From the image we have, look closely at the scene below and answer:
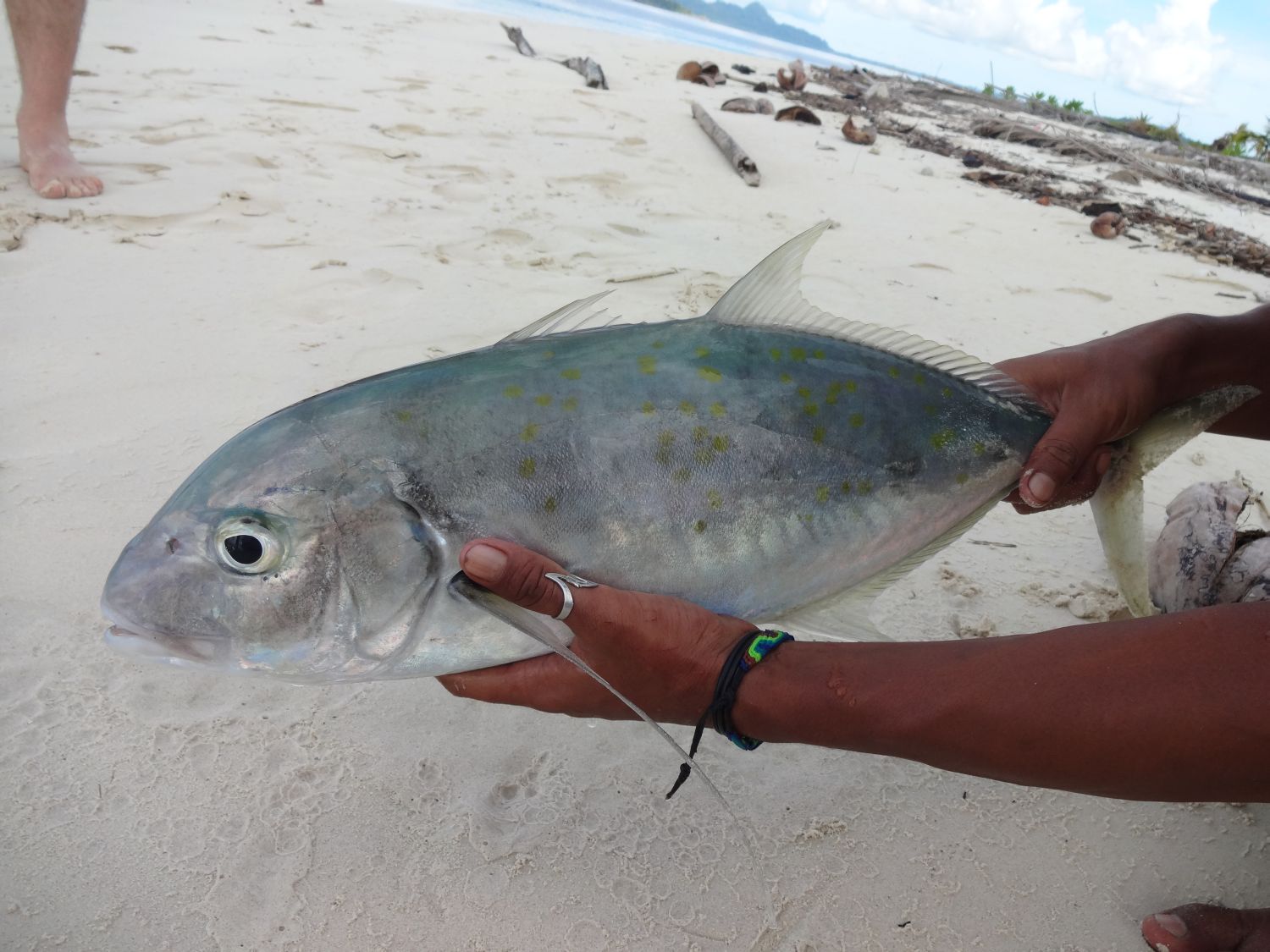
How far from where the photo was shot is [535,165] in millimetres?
5543

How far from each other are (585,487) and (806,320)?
64 cm

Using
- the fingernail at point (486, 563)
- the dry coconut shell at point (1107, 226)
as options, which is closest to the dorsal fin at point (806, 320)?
the fingernail at point (486, 563)

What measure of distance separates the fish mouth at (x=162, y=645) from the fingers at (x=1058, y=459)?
1.54m

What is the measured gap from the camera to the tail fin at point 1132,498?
1797mm

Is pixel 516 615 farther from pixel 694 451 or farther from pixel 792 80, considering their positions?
pixel 792 80

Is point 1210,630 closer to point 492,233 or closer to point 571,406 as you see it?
point 571,406

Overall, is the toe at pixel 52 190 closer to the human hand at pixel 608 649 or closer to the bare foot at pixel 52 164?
the bare foot at pixel 52 164

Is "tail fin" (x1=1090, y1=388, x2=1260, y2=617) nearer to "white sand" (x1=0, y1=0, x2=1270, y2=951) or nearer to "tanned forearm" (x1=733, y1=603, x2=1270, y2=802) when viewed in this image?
"white sand" (x1=0, y1=0, x2=1270, y2=951)

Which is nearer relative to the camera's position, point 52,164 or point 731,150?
point 52,164

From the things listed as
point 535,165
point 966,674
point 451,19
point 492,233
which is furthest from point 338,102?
point 451,19

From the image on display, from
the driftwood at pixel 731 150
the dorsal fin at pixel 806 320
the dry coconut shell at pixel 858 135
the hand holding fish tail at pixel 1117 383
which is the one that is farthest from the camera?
the dry coconut shell at pixel 858 135

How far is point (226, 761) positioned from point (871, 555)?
1304 millimetres

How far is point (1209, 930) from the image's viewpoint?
1408 mm

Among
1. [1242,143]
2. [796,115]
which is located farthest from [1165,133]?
[796,115]
